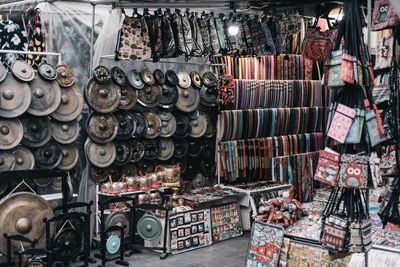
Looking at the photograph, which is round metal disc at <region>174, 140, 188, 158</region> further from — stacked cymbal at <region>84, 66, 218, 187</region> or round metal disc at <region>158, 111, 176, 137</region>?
round metal disc at <region>158, 111, 176, 137</region>

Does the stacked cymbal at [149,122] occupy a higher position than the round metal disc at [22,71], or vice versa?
the round metal disc at [22,71]

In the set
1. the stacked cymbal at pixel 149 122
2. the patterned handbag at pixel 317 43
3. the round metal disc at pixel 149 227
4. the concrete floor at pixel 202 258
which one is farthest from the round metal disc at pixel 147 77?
the patterned handbag at pixel 317 43

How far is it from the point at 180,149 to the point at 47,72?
2.24m

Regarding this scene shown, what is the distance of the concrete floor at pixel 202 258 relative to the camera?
602 cm

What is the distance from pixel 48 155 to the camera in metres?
6.01

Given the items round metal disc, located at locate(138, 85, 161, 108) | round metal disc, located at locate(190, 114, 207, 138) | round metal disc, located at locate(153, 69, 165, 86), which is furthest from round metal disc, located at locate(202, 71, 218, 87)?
round metal disc, located at locate(138, 85, 161, 108)

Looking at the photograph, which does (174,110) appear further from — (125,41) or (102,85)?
(125,41)

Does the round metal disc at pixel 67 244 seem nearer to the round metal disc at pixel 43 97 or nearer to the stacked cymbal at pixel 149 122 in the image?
the stacked cymbal at pixel 149 122

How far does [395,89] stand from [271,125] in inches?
184

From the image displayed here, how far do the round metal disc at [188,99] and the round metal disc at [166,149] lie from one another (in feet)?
1.57

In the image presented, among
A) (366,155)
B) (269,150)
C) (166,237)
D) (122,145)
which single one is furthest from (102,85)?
(366,155)

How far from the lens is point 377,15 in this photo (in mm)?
3541

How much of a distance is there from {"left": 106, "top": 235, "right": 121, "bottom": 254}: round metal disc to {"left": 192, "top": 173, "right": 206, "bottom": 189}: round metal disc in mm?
1888

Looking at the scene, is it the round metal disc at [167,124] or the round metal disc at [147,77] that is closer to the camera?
the round metal disc at [147,77]
